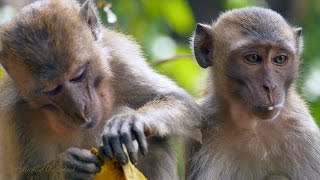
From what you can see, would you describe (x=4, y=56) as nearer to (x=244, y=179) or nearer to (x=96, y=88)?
(x=96, y=88)

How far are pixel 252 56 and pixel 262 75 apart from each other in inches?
9.5

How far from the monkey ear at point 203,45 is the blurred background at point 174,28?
1.05ft

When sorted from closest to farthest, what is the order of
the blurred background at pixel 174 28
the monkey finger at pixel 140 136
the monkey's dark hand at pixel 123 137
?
the monkey's dark hand at pixel 123 137 → the monkey finger at pixel 140 136 → the blurred background at pixel 174 28

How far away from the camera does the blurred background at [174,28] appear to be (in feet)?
28.1

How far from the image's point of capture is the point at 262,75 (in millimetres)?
7223

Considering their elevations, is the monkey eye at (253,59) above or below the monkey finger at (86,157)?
above

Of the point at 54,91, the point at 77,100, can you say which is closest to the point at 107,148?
the point at 77,100

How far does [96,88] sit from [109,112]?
11.9 inches

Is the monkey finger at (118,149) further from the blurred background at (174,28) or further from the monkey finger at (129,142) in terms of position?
the blurred background at (174,28)

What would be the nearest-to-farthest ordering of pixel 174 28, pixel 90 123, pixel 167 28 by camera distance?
pixel 90 123 < pixel 174 28 < pixel 167 28

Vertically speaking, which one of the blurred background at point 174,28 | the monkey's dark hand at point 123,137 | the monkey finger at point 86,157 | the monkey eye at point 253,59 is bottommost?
the blurred background at point 174,28

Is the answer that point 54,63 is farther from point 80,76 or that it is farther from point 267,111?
point 267,111

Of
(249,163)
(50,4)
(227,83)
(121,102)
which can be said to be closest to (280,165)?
(249,163)

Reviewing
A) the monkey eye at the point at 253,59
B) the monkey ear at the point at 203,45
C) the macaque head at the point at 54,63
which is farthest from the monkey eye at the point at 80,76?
the monkey eye at the point at 253,59
